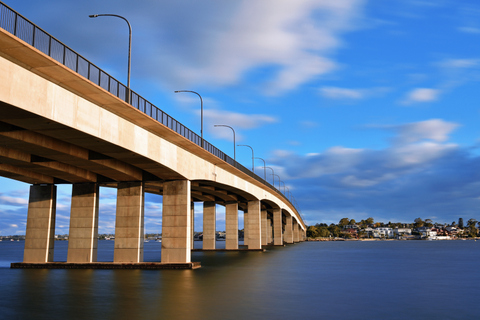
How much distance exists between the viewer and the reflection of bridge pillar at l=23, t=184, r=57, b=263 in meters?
43.1

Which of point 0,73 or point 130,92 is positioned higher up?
point 130,92

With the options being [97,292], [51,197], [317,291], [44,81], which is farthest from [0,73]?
[51,197]

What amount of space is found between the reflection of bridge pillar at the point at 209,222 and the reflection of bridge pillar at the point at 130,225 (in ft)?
149

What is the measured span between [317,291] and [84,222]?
24681 millimetres

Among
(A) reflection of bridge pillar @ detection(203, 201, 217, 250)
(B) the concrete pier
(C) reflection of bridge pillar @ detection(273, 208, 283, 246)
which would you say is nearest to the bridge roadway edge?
(A) reflection of bridge pillar @ detection(203, 201, 217, 250)

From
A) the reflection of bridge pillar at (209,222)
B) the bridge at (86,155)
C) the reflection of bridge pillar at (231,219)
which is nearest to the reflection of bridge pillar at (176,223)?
the bridge at (86,155)

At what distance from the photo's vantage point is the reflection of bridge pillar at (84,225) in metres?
41.8

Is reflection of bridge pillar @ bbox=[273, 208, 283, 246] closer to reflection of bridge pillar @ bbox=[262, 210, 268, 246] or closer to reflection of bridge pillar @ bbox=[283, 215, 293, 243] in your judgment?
reflection of bridge pillar @ bbox=[262, 210, 268, 246]

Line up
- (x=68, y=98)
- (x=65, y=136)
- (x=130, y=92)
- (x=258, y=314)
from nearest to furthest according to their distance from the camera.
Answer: (x=258, y=314) < (x=68, y=98) < (x=65, y=136) < (x=130, y=92)

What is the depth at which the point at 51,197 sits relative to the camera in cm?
4388

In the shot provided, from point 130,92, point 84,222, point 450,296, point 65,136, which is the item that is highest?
point 130,92

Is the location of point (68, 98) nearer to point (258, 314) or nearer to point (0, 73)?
point (0, 73)

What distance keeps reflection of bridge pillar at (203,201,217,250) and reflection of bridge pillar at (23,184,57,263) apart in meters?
44.0

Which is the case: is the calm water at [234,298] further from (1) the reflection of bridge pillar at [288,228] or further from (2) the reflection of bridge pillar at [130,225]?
(1) the reflection of bridge pillar at [288,228]
